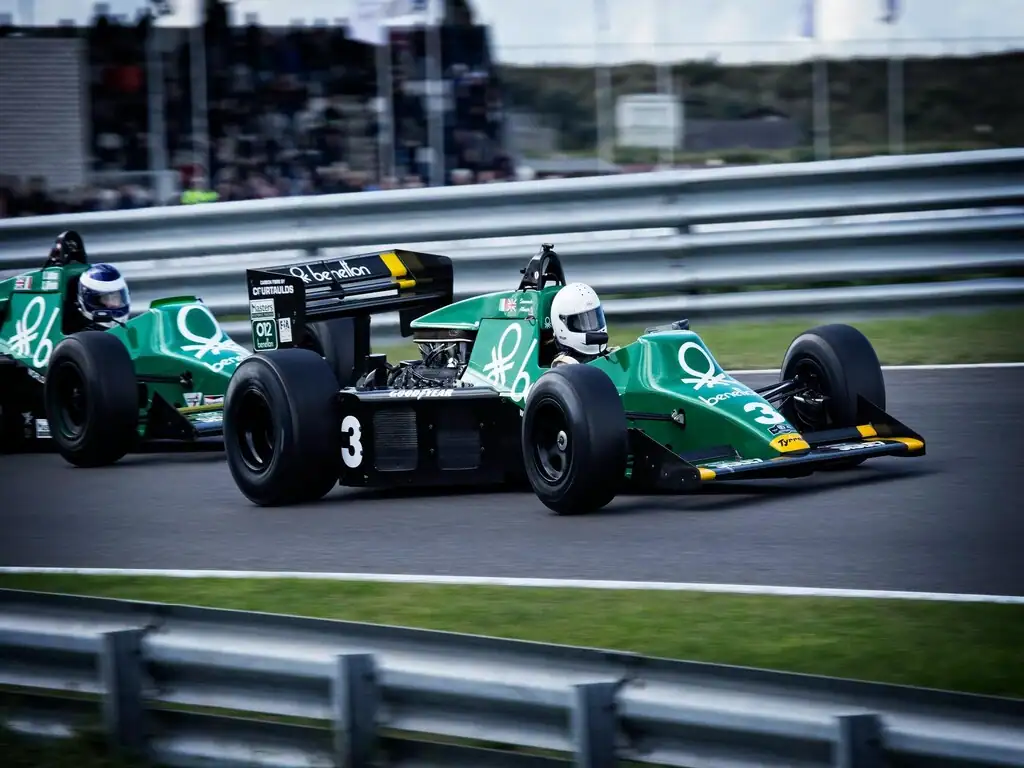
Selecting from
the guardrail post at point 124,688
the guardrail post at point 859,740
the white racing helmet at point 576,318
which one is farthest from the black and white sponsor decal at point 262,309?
the guardrail post at point 859,740

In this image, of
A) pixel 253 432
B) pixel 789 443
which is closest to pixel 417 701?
pixel 789 443

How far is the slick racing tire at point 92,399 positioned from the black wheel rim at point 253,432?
1.67 meters

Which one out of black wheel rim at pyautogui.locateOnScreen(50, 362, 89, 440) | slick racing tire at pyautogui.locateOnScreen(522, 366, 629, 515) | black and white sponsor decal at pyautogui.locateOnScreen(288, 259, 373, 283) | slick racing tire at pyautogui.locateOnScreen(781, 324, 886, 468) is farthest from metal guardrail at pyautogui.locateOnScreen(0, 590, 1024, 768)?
black wheel rim at pyautogui.locateOnScreen(50, 362, 89, 440)

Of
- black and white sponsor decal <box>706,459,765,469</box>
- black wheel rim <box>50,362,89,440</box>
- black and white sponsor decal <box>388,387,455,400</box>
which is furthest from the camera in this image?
black wheel rim <box>50,362,89,440</box>

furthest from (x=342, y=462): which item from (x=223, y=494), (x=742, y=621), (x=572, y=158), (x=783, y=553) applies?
(x=572, y=158)

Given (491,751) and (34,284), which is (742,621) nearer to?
(491,751)

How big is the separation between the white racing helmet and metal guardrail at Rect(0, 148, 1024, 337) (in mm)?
3732

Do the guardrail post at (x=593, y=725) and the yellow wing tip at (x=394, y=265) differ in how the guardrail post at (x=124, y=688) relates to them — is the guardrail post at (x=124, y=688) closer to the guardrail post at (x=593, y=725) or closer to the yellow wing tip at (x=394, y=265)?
the guardrail post at (x=593, y=725)

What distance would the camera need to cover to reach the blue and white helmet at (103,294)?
11.4 meters

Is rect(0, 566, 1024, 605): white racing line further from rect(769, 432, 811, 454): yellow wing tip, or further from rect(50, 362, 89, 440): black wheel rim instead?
rect(50, 362, 89, 440): black wheel rim

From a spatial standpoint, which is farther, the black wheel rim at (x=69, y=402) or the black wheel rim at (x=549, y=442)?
the black wheel rim at (x=69, y=402)

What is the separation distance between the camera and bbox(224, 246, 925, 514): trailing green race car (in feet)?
25.0

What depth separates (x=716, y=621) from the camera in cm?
572

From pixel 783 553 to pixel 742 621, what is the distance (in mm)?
1081
